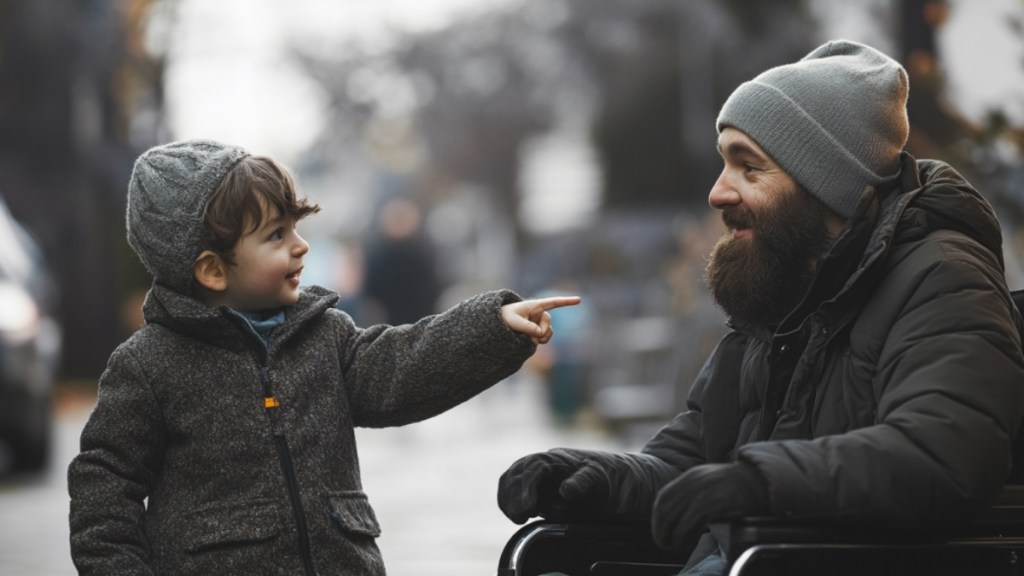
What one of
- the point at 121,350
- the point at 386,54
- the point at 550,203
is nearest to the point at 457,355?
the point at 121,350

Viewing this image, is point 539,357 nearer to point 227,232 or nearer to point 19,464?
point 19,464

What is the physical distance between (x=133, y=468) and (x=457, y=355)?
704 mm

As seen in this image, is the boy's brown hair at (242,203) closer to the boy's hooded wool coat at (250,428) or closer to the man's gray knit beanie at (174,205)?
the man's gray knit beanie at (174,205)

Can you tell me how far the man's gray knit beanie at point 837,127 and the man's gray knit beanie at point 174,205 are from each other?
44.4 inches

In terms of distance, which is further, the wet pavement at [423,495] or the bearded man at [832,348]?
the wet pavement at [423,495]

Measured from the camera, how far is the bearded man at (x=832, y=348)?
3.00 metres

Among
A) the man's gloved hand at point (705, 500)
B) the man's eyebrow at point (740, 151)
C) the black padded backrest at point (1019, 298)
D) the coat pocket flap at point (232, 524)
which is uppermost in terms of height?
the man's eyebrow at point (740, 151)

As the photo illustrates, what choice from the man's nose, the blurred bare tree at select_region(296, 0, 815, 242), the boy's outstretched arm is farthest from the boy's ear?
the blurred bare tree at select_region(296, 0, 815, 242)

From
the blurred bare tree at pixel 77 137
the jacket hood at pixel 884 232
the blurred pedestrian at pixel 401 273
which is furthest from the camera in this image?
the blurred bare tree at pixel 77 137

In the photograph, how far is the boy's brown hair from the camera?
3.73 metres

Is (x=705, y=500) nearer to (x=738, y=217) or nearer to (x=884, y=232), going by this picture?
(x=884, y=232)

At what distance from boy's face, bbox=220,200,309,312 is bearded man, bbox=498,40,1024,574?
0.63m

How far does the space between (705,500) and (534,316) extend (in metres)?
0.86

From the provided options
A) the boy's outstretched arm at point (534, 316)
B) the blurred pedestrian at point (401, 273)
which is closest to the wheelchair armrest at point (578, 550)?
A: the boy's outstretched arm at point (534, 316)
